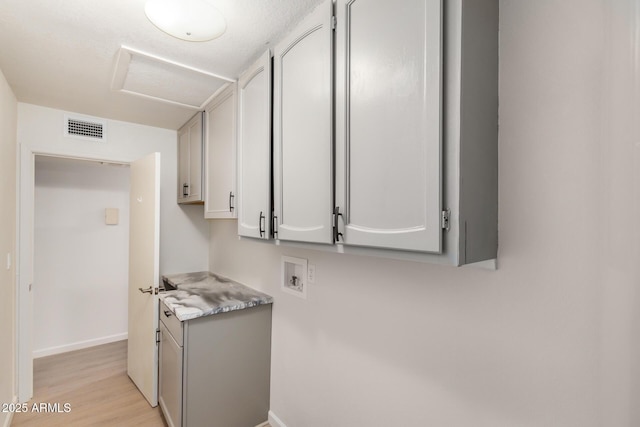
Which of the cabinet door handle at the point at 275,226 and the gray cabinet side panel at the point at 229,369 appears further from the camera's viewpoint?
the gray cabinet side panel at the point at 229,369

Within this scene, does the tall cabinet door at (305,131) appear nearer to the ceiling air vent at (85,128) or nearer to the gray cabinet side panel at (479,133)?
the gray cabinet side panel at (479,133)

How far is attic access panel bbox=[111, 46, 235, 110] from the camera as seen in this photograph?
5.48 feet

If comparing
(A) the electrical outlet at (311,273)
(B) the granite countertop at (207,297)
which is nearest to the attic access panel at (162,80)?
(A) the electrical outlet at (311,273)

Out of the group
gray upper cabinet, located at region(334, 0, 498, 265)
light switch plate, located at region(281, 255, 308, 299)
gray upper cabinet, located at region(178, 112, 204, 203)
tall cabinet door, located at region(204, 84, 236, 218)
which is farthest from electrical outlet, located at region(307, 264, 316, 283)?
gray upper cabinet, located at region(178, 112, 204, 203)

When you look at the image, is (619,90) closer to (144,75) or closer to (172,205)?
(144,75)

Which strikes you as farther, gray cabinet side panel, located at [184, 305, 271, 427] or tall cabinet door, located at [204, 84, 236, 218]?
tall cabinet door, located at [204, 84, 236, 218]

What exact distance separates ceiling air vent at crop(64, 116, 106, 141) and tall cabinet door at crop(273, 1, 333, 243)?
1.97 m

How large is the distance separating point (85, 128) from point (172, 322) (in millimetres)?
1816

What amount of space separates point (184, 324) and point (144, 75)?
1.50 metres

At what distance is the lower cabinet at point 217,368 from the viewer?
176 centimetres

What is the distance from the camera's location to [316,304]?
5.66 ft

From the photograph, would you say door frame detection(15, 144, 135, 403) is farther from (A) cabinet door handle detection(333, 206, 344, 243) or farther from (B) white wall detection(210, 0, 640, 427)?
(B) white wall detection(210, 0, 640, 427)

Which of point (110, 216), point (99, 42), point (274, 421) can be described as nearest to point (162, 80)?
point (99, 42)

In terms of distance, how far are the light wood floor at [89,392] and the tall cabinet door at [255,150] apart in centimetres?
163
